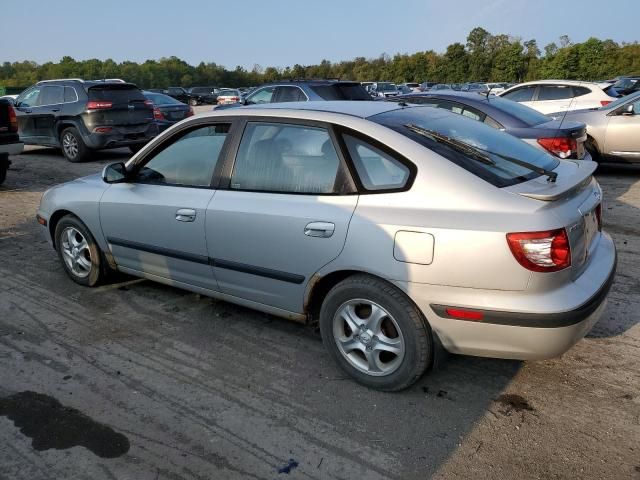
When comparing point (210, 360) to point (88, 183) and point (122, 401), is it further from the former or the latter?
point (88, 183)

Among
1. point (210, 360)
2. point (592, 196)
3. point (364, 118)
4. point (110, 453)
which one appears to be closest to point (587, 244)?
point (592, 196)

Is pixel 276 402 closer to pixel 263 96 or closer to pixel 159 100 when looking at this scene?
pixel 263 96

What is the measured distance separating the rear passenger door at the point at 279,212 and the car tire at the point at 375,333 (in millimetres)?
242

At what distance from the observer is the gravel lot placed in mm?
2602

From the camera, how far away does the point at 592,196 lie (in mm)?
3211

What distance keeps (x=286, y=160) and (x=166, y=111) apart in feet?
37.5

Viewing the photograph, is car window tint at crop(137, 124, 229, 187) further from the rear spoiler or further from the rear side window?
the rear side window

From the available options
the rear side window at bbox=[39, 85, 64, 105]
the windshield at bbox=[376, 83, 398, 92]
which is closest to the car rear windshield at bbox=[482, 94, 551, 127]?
the rear side window at bbox=[39, 85, 64, 105]

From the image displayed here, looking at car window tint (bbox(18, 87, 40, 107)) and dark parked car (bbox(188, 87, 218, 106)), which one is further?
dark parked car (bbox(188, 87, 218, 106))

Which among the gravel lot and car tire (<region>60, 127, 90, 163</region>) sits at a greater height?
car tire (<region>60, 127, 90, 163</region>)

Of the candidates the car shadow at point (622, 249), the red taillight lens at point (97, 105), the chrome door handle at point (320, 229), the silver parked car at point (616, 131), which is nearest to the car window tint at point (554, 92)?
the silver parked car at point (616, 131)

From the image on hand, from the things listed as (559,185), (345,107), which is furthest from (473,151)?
(345,107)

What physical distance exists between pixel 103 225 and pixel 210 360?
1.63m

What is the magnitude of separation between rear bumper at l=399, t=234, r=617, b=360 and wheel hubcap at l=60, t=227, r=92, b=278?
10.1 ft
